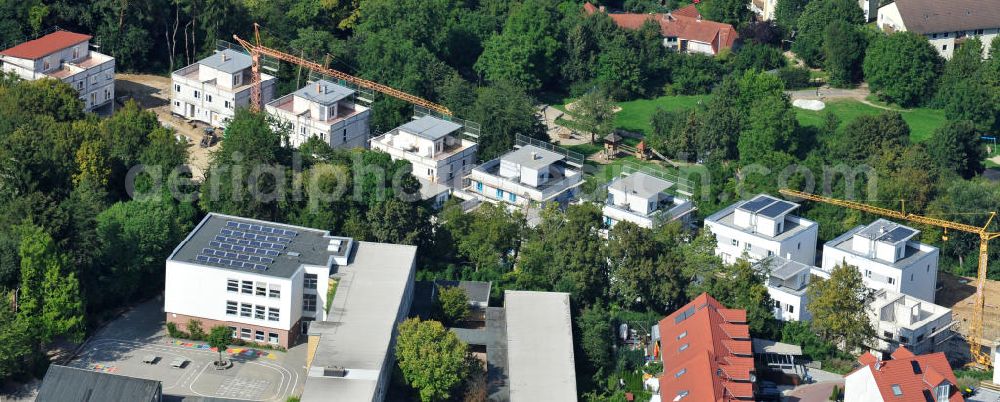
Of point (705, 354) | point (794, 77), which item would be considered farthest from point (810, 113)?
point (705, 354)

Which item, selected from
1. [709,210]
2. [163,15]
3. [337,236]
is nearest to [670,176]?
[709,210]

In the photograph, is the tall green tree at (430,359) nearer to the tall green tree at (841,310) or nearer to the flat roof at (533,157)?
the tall green tree at (841,310)

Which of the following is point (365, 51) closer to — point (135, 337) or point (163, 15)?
point (163, 15)

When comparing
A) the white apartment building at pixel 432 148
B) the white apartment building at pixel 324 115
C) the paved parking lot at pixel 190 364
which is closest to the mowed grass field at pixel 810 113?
the white apartment building at pixel 432 148

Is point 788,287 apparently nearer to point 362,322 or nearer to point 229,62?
point 362,322

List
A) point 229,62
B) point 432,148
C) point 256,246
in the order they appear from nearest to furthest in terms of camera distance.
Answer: point 256,246
point 432,148
point 229,62

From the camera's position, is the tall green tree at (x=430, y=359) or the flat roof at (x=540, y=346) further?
the flat roof at (x=540, y=346)

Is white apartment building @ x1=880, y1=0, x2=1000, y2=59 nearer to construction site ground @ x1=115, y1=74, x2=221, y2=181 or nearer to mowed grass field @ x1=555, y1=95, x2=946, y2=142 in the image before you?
mowed grass field @ x1=555, y1=95, x2=946, y2=142
